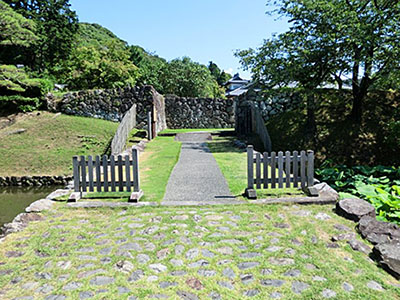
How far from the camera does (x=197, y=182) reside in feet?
22.0

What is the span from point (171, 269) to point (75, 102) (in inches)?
621

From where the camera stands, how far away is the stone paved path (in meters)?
5.55

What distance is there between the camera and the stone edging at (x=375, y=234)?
3.16 metres

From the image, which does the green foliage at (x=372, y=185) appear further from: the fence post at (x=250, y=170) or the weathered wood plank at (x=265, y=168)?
the fence post at (x=250, y=170)

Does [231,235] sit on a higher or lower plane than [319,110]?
lower

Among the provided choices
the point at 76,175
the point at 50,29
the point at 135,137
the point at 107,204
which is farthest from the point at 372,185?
the point at 50,29

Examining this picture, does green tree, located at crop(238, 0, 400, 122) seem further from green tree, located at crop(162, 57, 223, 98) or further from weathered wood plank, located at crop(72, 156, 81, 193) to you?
green tree, located at crop(162, 57, 223, 98)

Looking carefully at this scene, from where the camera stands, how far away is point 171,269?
314cm

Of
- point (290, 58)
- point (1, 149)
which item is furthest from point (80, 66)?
point (290, 58)

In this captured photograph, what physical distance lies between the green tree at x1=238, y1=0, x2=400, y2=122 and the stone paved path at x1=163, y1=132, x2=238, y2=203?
17.1 ft

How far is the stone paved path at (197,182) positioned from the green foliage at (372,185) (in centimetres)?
251

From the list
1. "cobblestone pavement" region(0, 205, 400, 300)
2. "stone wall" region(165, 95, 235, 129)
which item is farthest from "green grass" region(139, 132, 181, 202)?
"stone wall" region(165, 95, 235, 129)

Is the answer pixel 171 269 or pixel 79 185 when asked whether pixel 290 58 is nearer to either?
pixel 79 185

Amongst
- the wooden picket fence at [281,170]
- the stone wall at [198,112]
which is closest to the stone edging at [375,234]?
the wooden picket fence at [281,170]
